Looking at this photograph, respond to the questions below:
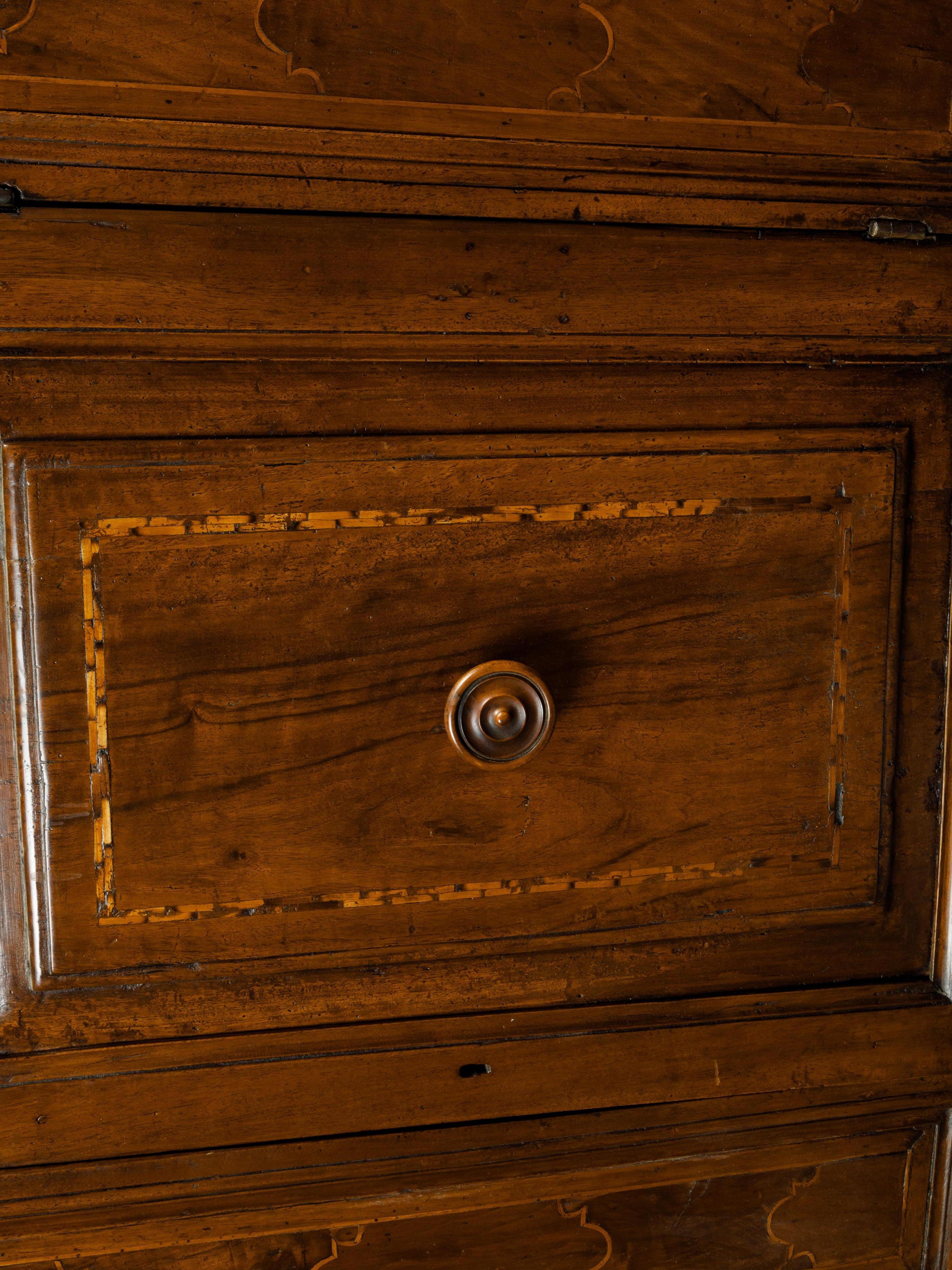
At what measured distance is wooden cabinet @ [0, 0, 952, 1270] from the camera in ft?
1.50

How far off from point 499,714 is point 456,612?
0.06 metres

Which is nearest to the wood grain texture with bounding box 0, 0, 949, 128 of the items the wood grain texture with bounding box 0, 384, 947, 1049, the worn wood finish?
the wood grain texture with bounding box 0, 384, 947, 1049

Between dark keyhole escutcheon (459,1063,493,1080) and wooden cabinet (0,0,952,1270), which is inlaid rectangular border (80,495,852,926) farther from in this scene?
dark keyhole escutcheon (459,1063,493,1080)

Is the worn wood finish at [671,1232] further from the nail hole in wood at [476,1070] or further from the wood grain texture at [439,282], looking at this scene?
the wood grain texture at [439,282]

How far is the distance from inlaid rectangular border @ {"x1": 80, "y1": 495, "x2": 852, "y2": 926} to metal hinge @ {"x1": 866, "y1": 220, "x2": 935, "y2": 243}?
0.49ft

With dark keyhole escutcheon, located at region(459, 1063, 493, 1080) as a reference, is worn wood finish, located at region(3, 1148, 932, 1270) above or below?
below

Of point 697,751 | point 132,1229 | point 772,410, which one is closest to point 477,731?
point 697,751

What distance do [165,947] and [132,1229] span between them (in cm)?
18

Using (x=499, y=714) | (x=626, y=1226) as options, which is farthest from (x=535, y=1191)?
(x=499, y=714)

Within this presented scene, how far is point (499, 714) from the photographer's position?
0.47 metres

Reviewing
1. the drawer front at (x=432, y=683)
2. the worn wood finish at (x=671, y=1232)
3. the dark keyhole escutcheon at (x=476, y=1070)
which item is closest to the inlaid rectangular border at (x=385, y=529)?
the drawer front at (x=432, y=683)

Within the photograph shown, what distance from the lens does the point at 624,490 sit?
504mm

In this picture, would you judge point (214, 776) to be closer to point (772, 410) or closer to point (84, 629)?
point (84, 629)

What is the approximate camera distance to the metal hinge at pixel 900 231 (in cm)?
50
